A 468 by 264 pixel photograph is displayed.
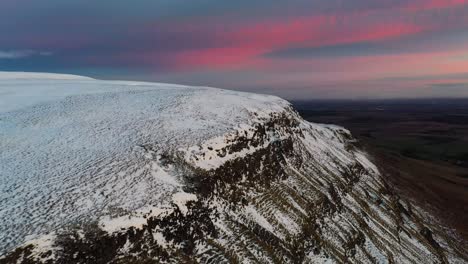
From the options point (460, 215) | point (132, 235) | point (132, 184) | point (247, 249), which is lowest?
point (460, 215)

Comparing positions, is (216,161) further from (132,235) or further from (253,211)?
(132,235)

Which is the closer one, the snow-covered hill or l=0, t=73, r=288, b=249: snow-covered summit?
the snow-covered hill

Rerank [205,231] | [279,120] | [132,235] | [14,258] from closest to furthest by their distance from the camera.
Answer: [14,258] → [132,235] → [205,231] → [279,120]

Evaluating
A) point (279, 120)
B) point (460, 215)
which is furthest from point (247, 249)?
point (460, 215)

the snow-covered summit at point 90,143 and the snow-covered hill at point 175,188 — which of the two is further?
the snow-covered summit at point 90,143

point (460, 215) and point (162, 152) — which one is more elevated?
point (162, 152)

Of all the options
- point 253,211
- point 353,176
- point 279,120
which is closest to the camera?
point 253,211

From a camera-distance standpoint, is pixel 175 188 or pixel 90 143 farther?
pixel 90 143

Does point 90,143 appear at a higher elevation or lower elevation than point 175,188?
higher
